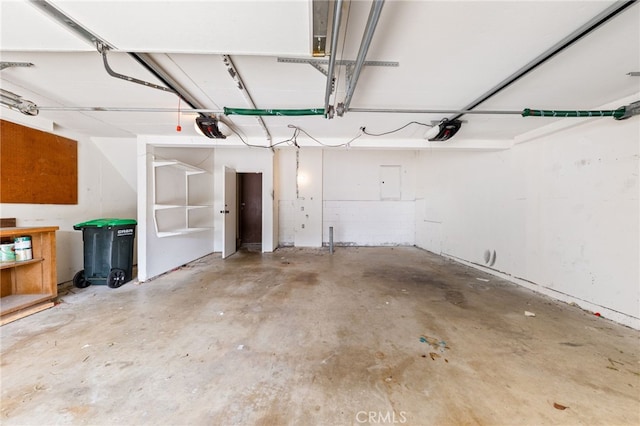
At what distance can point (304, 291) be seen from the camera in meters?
3.16

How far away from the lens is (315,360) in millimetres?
1750

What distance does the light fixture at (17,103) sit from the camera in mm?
2208

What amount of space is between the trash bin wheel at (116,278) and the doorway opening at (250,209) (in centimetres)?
348

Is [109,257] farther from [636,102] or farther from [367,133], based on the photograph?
[636,102]

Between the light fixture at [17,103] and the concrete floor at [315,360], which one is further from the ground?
the light fixture at [17,103]

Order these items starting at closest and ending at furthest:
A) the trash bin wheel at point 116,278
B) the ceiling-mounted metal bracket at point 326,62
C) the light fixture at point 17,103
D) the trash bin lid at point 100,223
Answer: the ceiling-mounted metal bracket at point 326,62 < the light fixture at point 17,103 < the trash bin lid at point 100,223 < the trash bin wheel at point 116,278

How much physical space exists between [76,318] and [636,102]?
19.5 ft

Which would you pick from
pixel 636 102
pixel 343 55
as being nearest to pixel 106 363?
pixel 343 55

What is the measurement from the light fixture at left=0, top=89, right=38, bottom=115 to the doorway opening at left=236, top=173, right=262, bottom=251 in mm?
4344

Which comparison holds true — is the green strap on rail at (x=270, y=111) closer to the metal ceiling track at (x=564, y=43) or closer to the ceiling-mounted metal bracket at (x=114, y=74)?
the ceiling-mounted metal bracket at (x=114, y=74)

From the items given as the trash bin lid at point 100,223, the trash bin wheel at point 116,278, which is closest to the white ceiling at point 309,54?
the trash bin lid at point 100,223

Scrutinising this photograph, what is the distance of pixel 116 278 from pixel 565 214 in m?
6.13

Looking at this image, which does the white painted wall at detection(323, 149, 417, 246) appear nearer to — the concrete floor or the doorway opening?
the doorway opening

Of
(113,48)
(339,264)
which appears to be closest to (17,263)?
(113,48)
